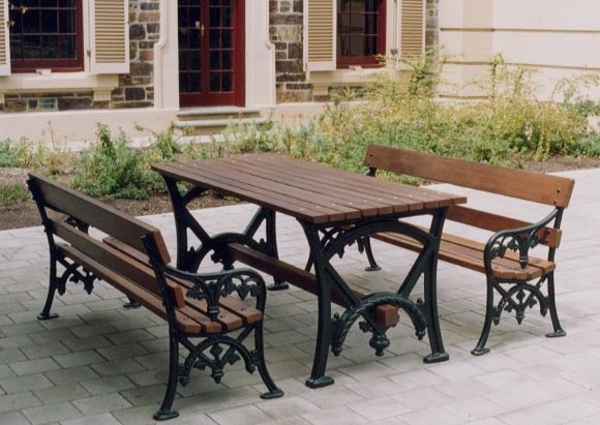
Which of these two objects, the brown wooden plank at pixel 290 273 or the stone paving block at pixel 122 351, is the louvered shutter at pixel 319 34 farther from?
the stone paving block at pixel 122 351

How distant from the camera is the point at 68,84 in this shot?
49.9 feet

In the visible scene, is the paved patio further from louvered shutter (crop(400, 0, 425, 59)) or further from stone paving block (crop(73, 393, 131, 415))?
louvered shutter (crop(400, 0, 425, 59))

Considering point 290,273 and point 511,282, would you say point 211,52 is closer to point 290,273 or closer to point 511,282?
point 290,273

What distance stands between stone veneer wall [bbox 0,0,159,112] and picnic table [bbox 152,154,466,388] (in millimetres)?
8496

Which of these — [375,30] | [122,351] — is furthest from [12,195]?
[375,30]

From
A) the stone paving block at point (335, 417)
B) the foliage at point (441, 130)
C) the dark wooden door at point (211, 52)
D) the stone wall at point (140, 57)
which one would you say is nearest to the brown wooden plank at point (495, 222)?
Result: the stone paving block at point (335, 417)

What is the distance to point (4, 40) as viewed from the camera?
14.6 m

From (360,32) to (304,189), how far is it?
1162 centimetres

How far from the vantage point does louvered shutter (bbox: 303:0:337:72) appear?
16.7 m

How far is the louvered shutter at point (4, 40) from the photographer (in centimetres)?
1456

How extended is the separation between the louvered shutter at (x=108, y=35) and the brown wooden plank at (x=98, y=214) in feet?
28.4

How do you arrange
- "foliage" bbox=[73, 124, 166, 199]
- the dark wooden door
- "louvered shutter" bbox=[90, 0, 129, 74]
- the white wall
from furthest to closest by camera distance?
the white wall, the dark wooden door, "louvered shutter" bbox=[90, 0, 129, 74], "foliage" bbox=[73, 124, 166, 199]

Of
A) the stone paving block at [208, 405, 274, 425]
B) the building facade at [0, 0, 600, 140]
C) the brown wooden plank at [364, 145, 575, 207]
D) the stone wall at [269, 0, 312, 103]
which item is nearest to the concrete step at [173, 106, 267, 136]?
the building facade at [0, 0, 600, 140]

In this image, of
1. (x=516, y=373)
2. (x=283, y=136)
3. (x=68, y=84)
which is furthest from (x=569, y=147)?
(x=516, y=373)
